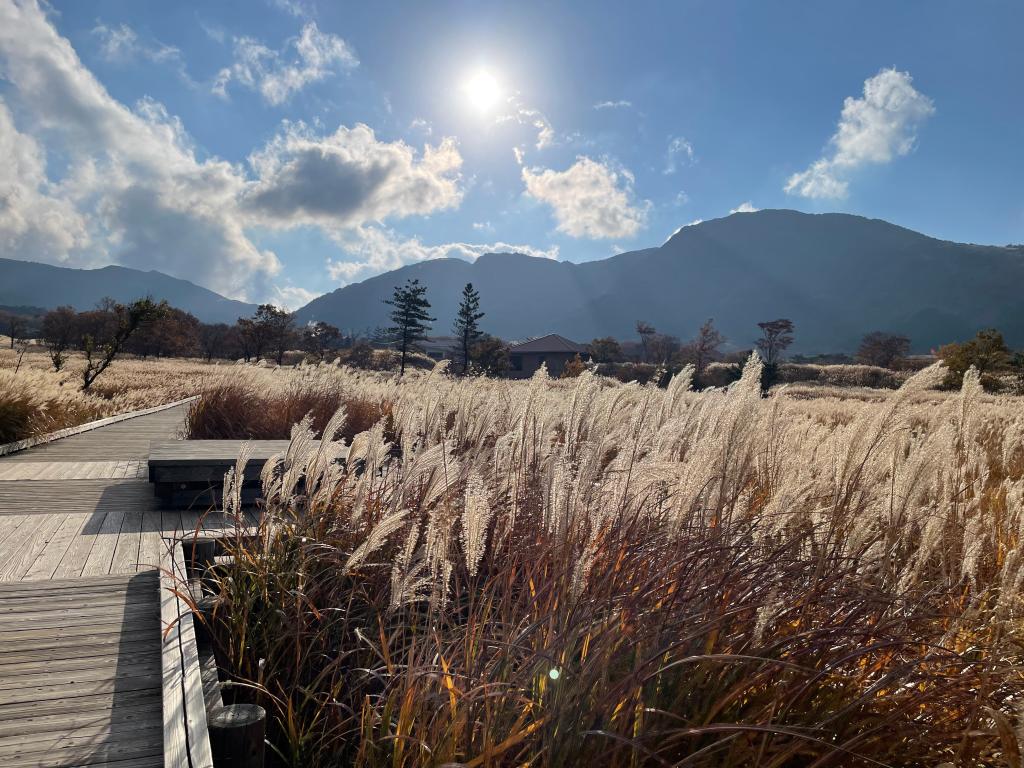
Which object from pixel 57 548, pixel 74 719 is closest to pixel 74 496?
pixel 57 548

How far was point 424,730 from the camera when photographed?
1561mm

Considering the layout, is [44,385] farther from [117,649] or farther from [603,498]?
[603,498]

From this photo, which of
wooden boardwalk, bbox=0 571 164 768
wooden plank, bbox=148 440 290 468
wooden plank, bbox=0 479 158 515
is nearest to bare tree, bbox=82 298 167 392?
wooden plank, bbox=0 479 158 515

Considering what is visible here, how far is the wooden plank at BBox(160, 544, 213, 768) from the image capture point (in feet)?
5.64

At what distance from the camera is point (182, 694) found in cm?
200

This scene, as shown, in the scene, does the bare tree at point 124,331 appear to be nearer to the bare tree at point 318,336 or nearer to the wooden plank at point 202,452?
the wooden plank at point 202,452

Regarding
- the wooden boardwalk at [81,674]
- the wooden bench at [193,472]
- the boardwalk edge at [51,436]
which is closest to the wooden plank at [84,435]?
the boardwalk edge at [51,436]

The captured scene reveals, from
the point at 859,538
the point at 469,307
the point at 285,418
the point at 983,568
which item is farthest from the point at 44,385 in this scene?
the point at 469,307

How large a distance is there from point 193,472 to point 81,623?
220 centimetres

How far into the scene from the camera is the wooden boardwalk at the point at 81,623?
1.90m

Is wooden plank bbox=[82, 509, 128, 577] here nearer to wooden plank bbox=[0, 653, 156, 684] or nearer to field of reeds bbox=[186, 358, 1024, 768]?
wooden plank bbox=[0, 653, 156, 684]

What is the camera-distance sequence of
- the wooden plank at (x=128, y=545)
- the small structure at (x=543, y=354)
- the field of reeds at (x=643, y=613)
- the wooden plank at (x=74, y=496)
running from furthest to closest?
the small structure at (x=543, y=354)
the wooden plank at (x=74, y=496)
the wooden plank at (x=128, y=545)
the field of reeds at (x=643, y=613)

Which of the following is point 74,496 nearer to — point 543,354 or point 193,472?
point 193,472

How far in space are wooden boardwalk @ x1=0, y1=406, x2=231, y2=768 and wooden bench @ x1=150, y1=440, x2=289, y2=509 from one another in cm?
22
